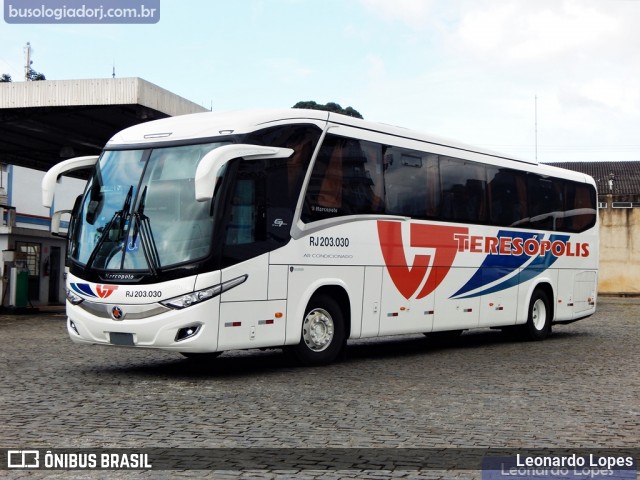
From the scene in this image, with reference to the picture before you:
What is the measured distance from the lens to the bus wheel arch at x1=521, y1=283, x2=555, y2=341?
18484mm

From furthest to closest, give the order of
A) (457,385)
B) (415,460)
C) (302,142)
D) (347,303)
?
1. (347,303)
2. (302,142)
3. (457,385)
4. (415,460)

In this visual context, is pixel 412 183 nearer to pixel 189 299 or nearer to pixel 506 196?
pixel 506 196

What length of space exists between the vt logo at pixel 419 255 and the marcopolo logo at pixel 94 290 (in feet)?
14.5

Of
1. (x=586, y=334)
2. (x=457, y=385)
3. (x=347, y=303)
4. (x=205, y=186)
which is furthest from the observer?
(x=586, y=334)

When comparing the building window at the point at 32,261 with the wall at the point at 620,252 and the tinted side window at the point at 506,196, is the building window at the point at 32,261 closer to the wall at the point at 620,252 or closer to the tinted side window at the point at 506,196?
the tinted side window at the point at 506,196

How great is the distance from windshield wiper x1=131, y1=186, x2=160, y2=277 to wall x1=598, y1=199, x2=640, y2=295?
3663cm

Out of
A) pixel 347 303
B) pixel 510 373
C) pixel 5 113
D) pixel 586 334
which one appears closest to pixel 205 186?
pixel 347 303

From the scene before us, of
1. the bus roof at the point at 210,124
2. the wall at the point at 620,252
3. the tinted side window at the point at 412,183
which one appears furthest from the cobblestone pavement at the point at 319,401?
the wall at the point at 620,252

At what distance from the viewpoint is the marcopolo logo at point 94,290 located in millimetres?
11328

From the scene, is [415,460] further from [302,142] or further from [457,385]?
[302,142]

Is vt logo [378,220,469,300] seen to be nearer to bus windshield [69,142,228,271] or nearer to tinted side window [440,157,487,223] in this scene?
tinted side window [440,157,487,223]

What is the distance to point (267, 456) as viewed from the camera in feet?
22.1

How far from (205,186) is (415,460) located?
4634 mm

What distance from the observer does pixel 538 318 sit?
61.7ft
